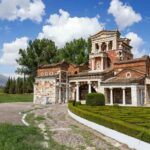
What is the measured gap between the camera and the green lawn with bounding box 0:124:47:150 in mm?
11264


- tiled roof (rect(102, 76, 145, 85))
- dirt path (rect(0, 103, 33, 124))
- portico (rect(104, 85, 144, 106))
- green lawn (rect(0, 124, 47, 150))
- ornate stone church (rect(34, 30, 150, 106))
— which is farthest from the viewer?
ornate stone church (rect(34, 30, 150, 106))

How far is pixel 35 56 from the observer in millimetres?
71875

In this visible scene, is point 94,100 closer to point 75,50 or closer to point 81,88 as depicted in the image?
point 81,88

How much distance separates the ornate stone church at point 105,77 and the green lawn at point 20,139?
1022 inches

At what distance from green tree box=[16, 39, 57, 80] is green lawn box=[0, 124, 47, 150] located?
5563cm

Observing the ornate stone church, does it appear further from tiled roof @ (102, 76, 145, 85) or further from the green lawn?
the green lawn

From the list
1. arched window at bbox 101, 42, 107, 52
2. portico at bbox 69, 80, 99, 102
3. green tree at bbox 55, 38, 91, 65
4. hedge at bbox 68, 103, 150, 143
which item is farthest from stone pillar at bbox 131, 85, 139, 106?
green tree at bbox 55, 38, 91, 65

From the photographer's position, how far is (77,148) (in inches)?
476

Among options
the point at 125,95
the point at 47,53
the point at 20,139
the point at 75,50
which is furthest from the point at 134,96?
the point at 47,53

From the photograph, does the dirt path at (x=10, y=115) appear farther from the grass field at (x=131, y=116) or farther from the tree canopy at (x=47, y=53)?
the tree canopy at (x=47, y=53)

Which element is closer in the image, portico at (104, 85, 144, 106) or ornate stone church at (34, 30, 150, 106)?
portico at (104, 85, 144, 106)

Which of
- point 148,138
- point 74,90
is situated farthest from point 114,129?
point 74,90

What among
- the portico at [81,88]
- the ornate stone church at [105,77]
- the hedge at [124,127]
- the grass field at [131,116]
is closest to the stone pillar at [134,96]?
the ornate stone church at [105,77]

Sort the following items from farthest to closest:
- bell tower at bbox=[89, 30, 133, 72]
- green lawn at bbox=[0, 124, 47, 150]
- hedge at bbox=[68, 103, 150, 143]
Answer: bell tower at bbox=[89, 30, 133, 72] → hedge at bbox=[68, 103, 150, 143] → green lawn at bbox=[0, 124, 47, 150]
